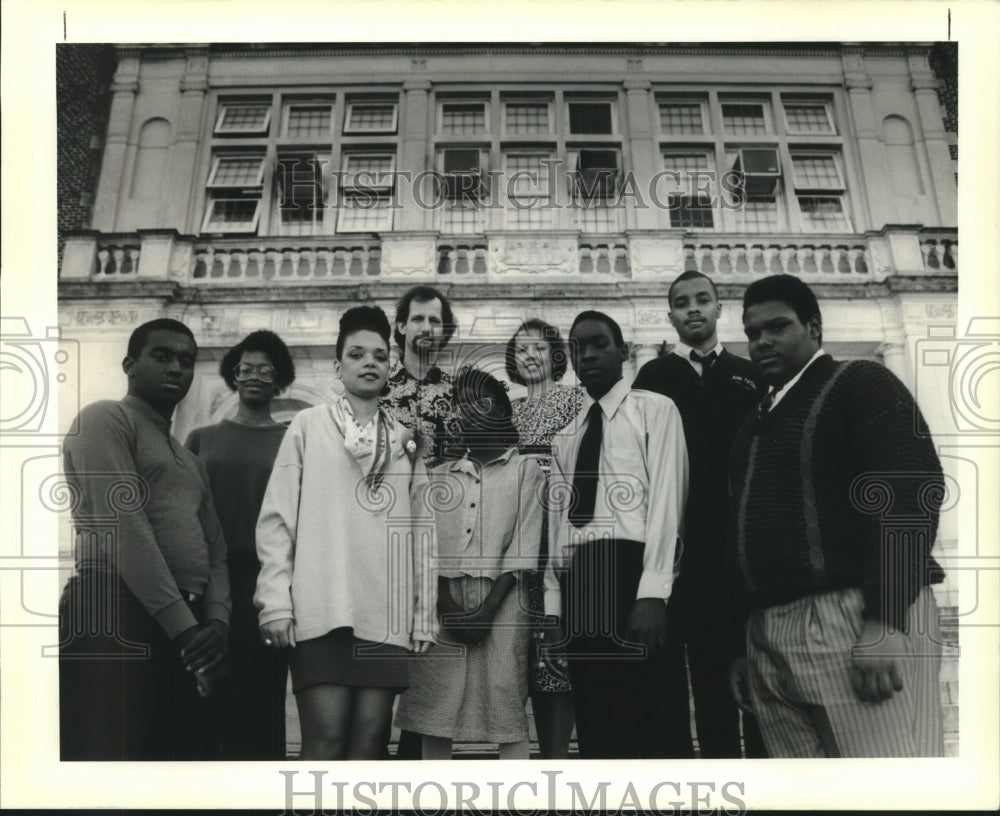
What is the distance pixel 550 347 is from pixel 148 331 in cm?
190

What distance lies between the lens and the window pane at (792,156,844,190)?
5043 millimetres

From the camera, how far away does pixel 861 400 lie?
3.78 metres

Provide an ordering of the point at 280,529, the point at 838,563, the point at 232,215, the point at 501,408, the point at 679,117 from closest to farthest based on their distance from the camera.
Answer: the point at 838,563 → the point at 280,529 → the point at 501,408 → the point at 232,215 → the point at 679,117

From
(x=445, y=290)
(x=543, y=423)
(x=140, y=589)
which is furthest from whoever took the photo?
(x=445, y=290)

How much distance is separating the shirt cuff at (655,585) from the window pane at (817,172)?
2.32 m

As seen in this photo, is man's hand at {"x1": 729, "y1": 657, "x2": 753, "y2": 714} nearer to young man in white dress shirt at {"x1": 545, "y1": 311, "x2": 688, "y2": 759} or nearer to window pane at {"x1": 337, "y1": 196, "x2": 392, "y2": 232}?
young man in white dress shirt at {"x1": 545, "y1": 311, "x2": 688, "y2": 759}

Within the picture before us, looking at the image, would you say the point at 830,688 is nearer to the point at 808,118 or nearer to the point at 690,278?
the point at 690,278

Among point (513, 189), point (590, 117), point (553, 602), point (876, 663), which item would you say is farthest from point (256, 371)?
point (876, 663)

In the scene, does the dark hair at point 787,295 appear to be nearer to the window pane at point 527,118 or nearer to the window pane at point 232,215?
the window pane at point 527,118

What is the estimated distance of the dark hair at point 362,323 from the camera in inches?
171

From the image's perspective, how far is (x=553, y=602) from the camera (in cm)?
410

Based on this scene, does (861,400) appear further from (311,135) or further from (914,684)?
(311,135)

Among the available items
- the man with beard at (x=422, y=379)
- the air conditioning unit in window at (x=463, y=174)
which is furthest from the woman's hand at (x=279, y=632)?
the air conditioning unit in window at (x=463, y=174)

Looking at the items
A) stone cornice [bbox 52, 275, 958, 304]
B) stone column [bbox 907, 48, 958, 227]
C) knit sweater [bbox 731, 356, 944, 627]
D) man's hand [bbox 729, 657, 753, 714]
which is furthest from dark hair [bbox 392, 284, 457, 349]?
stone column [bbox 907, 48, 958, 227]
